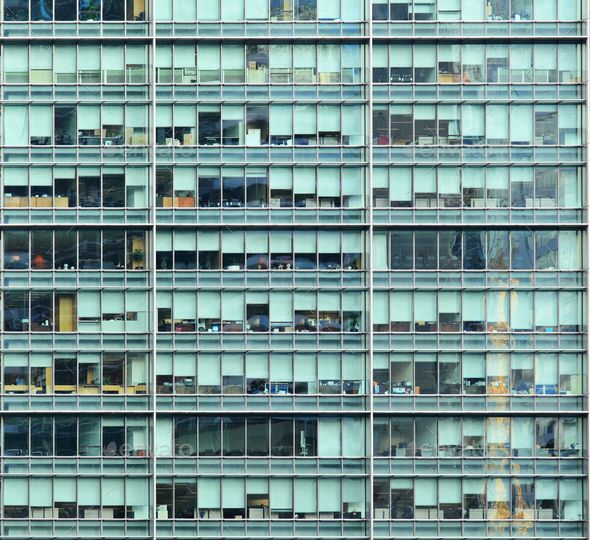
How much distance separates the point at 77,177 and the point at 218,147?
5.43 metres

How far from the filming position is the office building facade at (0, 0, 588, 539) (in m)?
34.5

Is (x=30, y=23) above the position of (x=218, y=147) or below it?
above

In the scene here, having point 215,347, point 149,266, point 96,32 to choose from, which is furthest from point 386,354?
point 96,32

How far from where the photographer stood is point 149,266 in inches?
1366

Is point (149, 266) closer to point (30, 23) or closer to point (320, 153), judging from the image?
point (320, 153)

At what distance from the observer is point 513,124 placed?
1373 inches

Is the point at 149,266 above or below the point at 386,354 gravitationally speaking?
above

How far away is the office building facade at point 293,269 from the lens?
113 feet

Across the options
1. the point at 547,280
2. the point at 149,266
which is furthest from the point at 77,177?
the point at 547,280

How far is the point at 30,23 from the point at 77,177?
6073 millimetres

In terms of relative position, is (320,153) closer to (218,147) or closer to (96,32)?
(218,147)

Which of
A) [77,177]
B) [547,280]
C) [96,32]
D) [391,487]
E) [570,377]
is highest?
[96,32]

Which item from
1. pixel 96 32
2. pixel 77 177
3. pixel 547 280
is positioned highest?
pixel 96 32

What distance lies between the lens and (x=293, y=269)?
3478 centimetres
